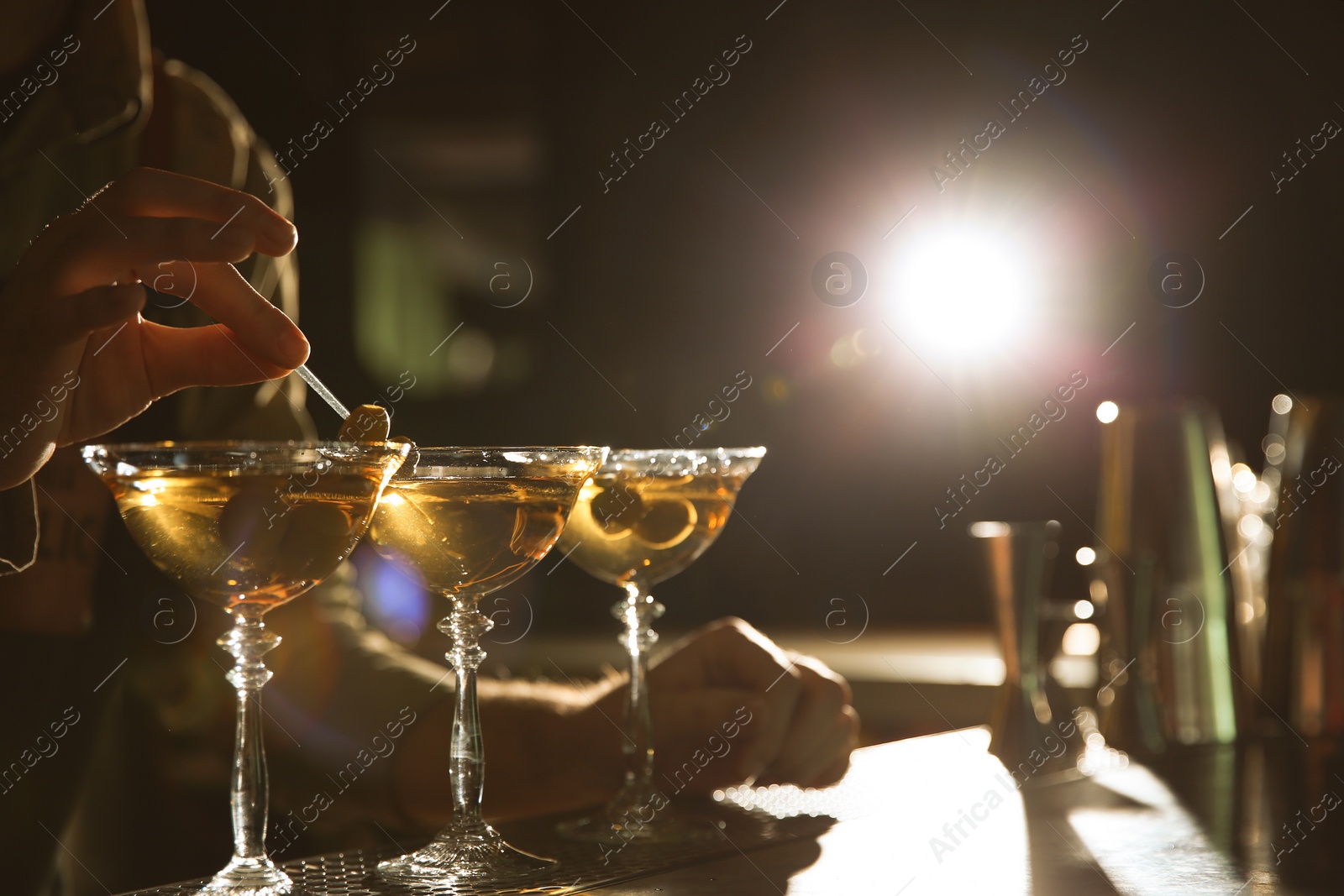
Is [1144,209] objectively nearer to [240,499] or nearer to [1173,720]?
[1173,720]

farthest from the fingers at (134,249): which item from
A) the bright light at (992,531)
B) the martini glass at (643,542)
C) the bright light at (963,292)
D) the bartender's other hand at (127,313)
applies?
the bright light at (963,292)

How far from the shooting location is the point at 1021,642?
49.1 inches

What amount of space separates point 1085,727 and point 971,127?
3.13 m

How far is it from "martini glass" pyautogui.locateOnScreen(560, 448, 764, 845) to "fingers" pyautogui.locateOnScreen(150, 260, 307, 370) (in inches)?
10.0

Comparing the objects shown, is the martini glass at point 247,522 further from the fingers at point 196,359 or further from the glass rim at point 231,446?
the fingers at point 196,359

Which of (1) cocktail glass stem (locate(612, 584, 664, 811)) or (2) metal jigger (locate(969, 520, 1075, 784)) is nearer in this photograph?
(1) cocktail glass stem (locate(612, 584, 664, 811))

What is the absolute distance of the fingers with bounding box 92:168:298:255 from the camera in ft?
2.29

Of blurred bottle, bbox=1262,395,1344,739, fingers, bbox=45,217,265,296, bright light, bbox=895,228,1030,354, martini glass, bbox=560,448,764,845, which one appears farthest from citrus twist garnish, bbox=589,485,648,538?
bright light, bbox=895,228,1030,354

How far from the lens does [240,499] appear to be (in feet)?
2.24

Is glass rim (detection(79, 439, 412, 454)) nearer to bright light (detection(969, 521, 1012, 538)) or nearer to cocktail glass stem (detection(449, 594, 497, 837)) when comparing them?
cocktail glass stem (detection(449, 594, 497, 837))

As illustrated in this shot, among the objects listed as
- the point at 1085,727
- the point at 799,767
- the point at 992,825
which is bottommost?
the point at 992,825

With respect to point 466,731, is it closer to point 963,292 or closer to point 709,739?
point 709,739

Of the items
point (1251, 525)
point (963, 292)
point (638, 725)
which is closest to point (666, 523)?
point (638, 725)

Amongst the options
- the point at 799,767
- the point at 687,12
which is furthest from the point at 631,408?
the point at 799,767
